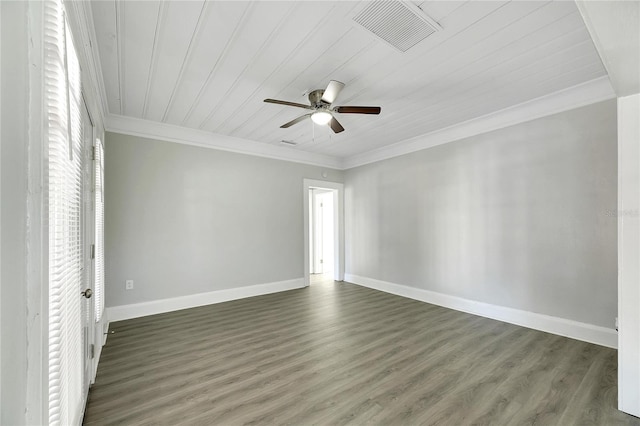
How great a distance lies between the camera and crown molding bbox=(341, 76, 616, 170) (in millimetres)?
2891

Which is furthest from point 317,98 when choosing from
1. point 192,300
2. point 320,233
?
point 320,233

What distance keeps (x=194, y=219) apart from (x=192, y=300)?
123 centimetres

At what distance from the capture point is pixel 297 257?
211 inches

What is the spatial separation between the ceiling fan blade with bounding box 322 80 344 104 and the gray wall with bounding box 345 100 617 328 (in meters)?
2.39

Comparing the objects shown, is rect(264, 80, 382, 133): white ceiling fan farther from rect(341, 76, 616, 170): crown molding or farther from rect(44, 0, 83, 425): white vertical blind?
rect(341, 76, 616, 170): crown molding

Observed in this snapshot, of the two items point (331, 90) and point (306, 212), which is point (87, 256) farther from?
point (306, 212)

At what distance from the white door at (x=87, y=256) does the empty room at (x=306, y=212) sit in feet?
0.19

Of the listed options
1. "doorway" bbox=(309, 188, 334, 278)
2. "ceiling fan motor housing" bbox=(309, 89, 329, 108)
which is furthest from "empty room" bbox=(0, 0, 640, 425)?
"doorway" bbox=(309, 188, 334, 278)

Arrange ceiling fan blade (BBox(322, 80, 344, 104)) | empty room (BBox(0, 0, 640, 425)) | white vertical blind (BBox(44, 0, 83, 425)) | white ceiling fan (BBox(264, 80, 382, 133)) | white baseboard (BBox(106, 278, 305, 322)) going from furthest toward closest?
white baseboard (BBox(106, 278, 305, 322))
white ceiling fan (BBox(264, 80, 382, 133))
ceiling fan blade (BBox(322, 80, 344, 104))
empty room (BBox(0, 0, 640, 425))
white vertical blind (BBox(44, 0, 83, 425))

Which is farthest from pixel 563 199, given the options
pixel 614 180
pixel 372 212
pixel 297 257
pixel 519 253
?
pixel 297 257

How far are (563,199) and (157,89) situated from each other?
4635 mm

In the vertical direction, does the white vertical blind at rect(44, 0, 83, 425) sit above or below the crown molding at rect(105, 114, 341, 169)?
below

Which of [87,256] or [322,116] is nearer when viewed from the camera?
[87,256]

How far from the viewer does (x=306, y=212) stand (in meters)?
5.47
